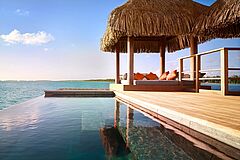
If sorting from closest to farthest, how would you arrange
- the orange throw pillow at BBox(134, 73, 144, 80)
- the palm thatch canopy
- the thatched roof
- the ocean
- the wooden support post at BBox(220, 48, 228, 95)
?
the wooden support post at BBox(220, 48, 228, 95), the palm thatch canopy, the thatched roof, the orange throw pillow at BBox(134, 73, 144, 80), the ocean

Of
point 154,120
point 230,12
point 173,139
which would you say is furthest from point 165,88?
point 173,139

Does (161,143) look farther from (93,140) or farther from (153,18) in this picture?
(153,18)

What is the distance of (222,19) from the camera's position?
18.6 ft

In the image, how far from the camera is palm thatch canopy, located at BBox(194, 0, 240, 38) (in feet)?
17.9

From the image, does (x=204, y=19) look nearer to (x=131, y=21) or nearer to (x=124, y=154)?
(x=131, y=21)

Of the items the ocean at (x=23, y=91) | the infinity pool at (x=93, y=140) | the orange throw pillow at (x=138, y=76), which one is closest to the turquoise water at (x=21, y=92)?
the ocean at (x=23, y=91)

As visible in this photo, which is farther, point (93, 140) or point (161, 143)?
point (93, 140)

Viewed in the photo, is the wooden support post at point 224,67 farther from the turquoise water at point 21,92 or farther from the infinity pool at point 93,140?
the turquoise water at point 21,92

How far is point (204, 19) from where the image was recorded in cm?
650

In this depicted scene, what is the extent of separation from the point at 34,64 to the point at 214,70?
1335 inches

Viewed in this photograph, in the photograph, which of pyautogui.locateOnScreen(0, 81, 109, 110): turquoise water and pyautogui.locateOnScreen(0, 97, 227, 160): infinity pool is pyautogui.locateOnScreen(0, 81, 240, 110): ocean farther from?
pyautogui.locateOnScreen(0, 97, 227, 160): infinity pool

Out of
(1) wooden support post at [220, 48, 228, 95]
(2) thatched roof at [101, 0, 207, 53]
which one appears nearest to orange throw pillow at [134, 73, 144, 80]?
(2) thatched roof at [101, 0, 207, 53]

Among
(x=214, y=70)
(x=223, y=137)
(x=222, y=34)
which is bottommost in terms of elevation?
(x=223, y=137)

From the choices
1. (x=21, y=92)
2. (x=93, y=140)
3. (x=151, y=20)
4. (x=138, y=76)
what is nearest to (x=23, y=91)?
(x=21, y=92)
